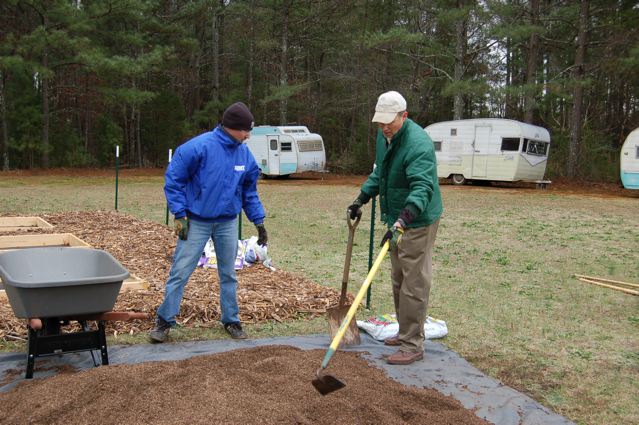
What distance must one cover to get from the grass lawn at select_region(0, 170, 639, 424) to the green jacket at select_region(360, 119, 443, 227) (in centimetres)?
117

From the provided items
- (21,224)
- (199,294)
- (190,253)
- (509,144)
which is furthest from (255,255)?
(509,144)

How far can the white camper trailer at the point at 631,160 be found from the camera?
18.5 metres

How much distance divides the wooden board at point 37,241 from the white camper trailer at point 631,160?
16.5 m

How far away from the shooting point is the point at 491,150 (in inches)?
859

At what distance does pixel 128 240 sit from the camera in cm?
834

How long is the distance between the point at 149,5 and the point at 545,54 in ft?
66.4

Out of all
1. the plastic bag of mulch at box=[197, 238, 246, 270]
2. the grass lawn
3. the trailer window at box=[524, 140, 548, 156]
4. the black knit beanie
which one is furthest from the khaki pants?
the trailer window at box=[524, 140, 548, 156]

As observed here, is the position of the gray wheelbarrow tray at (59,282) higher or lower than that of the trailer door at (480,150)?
lower

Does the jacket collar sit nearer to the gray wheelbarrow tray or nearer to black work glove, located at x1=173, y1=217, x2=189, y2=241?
black work glove, located at x1=173, y1=217, x2=189, y2=241

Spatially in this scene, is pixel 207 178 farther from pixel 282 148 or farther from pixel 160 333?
pixel 282 148

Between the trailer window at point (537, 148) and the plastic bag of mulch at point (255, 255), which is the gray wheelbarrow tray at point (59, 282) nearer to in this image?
the plastic bag of mulch at point (255, 255)

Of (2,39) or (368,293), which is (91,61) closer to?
(2,39)

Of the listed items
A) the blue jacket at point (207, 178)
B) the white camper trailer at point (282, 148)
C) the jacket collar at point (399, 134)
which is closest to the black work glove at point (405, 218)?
the jacket collar at point (399, 134)

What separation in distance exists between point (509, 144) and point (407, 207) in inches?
735
